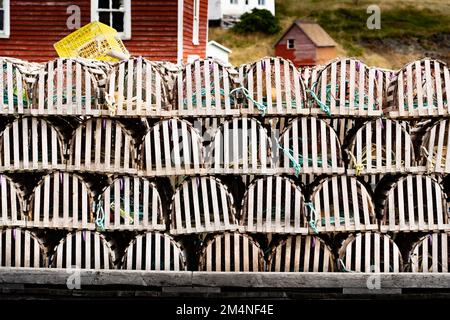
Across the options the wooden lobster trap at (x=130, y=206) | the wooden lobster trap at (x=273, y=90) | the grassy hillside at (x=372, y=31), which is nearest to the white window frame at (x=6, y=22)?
the wooden lobster trap at (x=130, y=206)

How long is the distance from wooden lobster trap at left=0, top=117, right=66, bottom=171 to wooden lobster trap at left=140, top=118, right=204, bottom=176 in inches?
29.3

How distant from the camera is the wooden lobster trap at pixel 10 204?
231 inches

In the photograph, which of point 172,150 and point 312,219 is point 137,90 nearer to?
point 172,150

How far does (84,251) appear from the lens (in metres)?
5.95

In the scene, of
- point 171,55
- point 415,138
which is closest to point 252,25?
point 171,55

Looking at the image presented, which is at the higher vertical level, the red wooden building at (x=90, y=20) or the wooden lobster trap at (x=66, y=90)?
the red wooden building at (x=90, y=20)

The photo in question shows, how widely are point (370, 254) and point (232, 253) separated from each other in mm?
1191

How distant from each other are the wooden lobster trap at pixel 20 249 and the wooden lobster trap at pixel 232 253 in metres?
1.45

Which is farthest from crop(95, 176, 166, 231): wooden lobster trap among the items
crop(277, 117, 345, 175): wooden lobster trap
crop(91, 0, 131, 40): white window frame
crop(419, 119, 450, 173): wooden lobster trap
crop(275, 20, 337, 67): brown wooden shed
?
crop(275, 20, 337, 67): brown wooden shed

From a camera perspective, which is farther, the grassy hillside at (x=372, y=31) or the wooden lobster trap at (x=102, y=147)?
the grassy hillside at (x=372, y=31)

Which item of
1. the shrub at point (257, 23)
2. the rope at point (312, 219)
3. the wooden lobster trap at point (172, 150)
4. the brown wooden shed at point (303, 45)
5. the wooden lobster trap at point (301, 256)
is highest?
the shrub at point (257, 23)

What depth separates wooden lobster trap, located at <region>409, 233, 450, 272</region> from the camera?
19.2ft

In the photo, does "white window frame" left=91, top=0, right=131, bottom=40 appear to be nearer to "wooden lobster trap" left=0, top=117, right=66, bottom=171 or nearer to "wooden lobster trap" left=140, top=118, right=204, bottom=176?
"wooden lobster trap" left=0, top=117, right=66, bottom=171

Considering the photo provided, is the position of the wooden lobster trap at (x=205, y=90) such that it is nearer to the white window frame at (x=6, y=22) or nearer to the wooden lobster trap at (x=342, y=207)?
the wooden lobster trap at (x=342, y=207)
